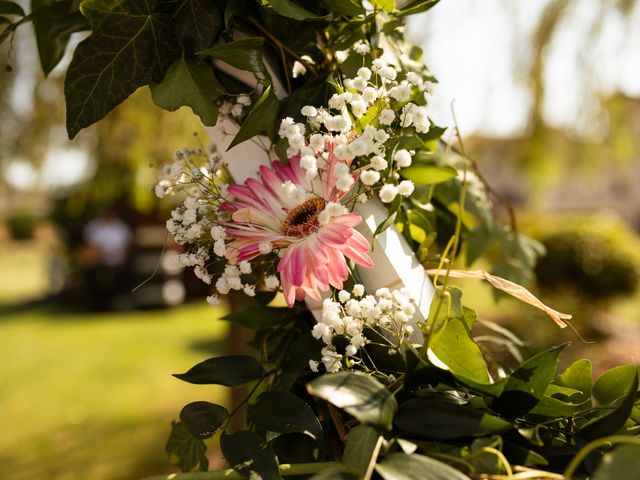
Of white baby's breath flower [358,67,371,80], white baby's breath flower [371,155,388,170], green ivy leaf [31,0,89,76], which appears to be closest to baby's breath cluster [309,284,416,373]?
white baby's breath flower [371,155,388,170]

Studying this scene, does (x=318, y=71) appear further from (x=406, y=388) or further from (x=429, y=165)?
(x=406, y=388)

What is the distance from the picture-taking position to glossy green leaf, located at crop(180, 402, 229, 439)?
66cm

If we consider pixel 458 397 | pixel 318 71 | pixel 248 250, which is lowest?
pixel 458 397

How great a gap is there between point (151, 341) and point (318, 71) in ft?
18.9

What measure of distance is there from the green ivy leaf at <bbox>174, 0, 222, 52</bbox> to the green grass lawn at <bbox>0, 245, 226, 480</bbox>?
9.38ft

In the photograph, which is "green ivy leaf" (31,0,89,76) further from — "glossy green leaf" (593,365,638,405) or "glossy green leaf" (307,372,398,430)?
"glossy green leaf" (593,365,638,405)

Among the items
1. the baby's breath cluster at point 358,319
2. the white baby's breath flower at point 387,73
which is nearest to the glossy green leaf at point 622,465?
the baby's breath cluster at point 358,319

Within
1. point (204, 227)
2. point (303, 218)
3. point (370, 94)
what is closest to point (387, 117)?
point (370, 94)

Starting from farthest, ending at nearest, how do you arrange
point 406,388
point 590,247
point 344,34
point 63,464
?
point 590,247 < point 63,464 < point 344,34 < point 406,388

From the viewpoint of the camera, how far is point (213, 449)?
3375 mm

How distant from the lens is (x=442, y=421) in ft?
1.74

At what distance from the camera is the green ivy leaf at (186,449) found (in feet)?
2.56

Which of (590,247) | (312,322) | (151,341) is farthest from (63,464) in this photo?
(590,247)

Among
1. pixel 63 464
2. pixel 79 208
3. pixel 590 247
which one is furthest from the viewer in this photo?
pixel 79 208
